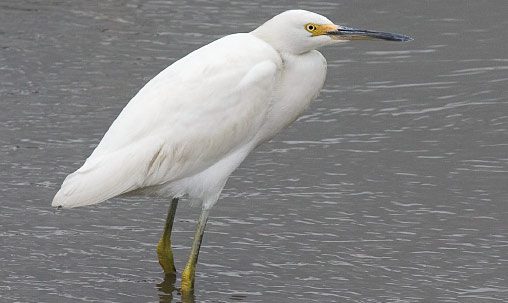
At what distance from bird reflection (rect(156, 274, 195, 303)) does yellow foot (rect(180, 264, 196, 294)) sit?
20mm

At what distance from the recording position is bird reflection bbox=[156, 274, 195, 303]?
6930mm

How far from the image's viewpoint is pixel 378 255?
7375mm

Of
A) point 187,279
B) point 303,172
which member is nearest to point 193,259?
point 187,279

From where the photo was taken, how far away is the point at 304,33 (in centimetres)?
700

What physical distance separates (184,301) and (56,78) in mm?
4259

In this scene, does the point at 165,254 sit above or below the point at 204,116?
below

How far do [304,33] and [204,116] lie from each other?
2.16 feet

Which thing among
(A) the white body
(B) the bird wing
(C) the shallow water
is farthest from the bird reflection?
(B) the bird wing

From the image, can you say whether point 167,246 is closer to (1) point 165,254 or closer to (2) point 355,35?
(1) point 165,254

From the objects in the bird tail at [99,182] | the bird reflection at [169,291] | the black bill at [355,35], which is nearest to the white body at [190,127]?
the bird tail at [99,182]

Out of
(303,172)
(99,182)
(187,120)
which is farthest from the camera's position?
(303,172)

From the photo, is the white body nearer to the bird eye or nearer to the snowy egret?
the snowy egret

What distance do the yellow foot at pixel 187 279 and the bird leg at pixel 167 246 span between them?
24 centimetres

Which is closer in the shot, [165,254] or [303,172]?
[165,254]
